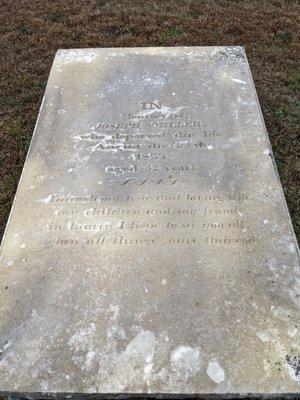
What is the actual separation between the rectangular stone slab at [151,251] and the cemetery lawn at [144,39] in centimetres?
78

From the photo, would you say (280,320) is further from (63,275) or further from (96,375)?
(63,275)

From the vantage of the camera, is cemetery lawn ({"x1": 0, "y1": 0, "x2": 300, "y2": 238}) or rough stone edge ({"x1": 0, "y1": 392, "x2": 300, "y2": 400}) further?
cemetery lawn ({"x1": 0, "y1": 0, "x2": 300, "y2": 238})

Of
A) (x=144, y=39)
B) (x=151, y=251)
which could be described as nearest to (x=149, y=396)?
(x=151, y=251)

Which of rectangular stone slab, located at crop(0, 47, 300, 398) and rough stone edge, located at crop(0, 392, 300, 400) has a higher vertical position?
rectangular stone slab, located at crop(0, 47, 300, 398)

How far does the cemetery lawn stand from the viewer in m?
4.37

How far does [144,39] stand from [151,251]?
3.46 m

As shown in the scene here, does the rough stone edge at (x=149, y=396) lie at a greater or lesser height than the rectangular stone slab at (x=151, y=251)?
lesser

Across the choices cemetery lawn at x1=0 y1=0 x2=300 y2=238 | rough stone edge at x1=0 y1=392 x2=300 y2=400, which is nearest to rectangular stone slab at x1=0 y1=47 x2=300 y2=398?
rough stone edge at x1=0 y1=392 x2=300 y2=400

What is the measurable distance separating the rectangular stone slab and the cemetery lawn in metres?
0.78

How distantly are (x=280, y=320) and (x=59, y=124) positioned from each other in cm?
215

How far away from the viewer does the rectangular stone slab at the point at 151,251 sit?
231cm

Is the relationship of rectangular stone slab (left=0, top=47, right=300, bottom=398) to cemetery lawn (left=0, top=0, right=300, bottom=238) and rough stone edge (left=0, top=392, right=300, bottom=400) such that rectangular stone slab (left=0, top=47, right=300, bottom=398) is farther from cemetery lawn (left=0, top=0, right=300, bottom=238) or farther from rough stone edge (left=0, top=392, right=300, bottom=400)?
cemetery lawn (left=0, top=0, right=300, bottom=238)

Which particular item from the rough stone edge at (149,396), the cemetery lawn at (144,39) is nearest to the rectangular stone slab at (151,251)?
the rough stone edge at (149,396)

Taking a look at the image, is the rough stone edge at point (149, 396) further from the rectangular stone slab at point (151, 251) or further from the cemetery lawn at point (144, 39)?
the cemetery lawn at point (144, 39)
